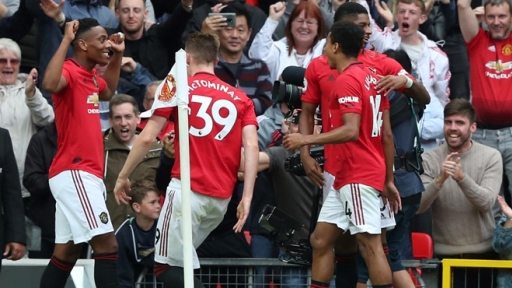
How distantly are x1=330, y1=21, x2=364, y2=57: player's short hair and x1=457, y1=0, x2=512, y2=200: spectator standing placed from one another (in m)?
3.39

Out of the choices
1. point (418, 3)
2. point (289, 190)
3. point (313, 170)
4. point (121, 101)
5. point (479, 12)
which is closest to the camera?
point (313, 170)

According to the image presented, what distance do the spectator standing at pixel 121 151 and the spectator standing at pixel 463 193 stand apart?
253cm

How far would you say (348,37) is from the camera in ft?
29.9

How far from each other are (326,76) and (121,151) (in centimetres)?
256

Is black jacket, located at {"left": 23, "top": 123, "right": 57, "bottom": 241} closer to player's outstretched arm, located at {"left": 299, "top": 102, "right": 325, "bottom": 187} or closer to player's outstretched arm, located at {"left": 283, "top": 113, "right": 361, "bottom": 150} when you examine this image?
player's outstretched arm, located at {"left": 299, "top": 102, "right": 325, "bottom": 187}

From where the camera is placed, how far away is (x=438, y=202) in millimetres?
11141

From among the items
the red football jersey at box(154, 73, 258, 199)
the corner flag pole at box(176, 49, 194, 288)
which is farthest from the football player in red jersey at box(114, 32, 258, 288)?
the corner flag pole at box(176, 49, 194, 288)

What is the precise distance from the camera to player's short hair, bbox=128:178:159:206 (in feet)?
34.0

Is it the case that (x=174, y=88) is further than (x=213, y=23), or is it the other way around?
(x=213, y=23)

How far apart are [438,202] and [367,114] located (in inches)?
92.7

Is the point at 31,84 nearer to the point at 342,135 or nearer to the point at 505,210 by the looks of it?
the point at 342,135

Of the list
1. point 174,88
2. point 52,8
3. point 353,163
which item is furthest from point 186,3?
point 174,88

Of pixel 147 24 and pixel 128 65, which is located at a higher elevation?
pixel 147 24

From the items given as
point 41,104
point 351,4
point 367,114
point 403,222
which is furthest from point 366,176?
point 41,104
